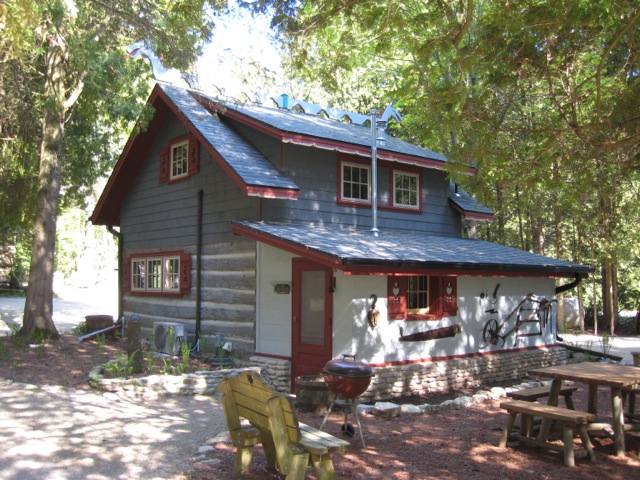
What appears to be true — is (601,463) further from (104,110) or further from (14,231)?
(14,231)

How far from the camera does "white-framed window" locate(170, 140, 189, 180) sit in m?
13.3

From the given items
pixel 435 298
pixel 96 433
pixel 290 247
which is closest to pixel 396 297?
pixel 435 298

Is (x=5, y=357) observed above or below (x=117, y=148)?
below

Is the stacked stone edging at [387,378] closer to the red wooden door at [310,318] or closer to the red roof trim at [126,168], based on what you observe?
the red wooden door at [310,318]

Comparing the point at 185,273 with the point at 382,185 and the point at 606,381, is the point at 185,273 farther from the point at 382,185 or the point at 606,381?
the point at 606,381

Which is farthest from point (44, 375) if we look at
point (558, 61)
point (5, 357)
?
point (558, 61)

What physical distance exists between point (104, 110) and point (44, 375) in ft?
29.5

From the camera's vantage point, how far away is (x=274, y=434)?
15.2 ft

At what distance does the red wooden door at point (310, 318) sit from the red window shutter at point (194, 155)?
3.81 m

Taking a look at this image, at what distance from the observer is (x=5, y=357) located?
1148 centimetres

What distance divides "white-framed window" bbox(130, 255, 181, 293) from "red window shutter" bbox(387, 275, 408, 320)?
5.20 meters

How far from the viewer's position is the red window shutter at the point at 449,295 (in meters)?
10.9

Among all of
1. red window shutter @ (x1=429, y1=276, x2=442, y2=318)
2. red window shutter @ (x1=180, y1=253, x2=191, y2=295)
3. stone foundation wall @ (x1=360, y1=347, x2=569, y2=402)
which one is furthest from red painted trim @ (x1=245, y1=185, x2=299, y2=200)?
stone foundation wall @ (x1=360, y1=347, x2=569, y2=402)

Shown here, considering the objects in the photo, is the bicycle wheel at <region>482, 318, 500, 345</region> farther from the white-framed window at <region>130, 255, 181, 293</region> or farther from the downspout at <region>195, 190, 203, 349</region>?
the white-framed window at <region>130, 255, 181, 293</region>
